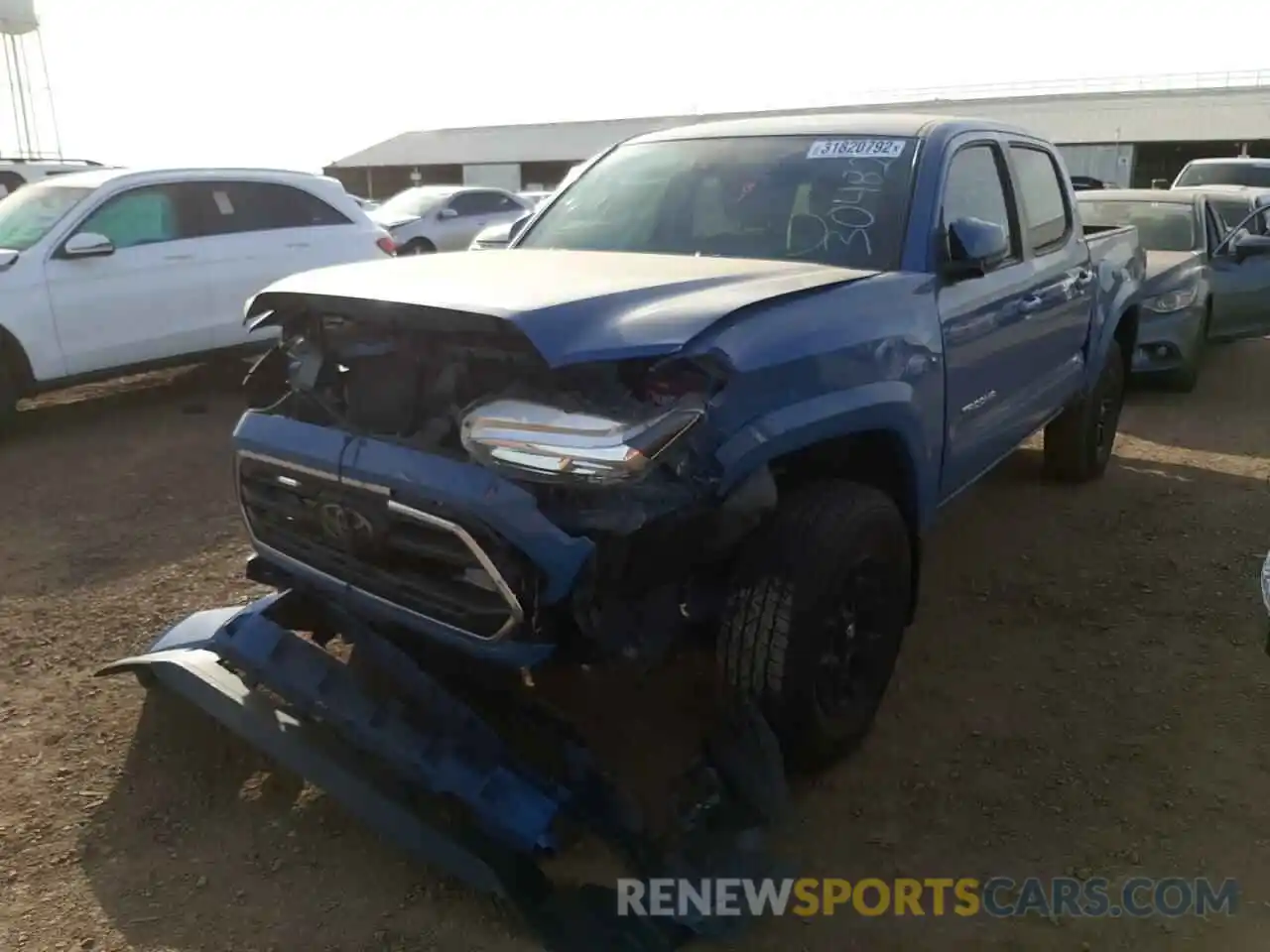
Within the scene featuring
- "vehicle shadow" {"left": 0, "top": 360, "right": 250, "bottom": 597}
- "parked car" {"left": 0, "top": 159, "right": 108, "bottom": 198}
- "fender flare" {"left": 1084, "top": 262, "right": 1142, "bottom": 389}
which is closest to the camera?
"vehicle shadow" {"left": 0, "top": 360, "right": 250, "bottom": 597}

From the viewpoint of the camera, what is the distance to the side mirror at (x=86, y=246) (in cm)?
680

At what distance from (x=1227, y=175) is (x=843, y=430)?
14.9 meters

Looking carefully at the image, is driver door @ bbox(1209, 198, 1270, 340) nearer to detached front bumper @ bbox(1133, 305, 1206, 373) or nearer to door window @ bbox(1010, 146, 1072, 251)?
detached front bumper @ bbox(1133, 305, 1206, 373)

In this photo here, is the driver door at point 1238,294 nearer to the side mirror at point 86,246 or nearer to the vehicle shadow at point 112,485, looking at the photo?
the vehicle shadow at point 112,485

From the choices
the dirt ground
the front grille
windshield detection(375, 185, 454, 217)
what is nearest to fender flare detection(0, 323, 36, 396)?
the dirt ground

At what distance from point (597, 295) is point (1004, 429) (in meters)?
2.15

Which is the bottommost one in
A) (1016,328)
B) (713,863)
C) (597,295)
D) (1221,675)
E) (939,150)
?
(1221,675)

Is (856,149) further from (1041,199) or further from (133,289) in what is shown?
(133,289)

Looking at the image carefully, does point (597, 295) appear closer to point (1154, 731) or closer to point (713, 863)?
point (713, 863)

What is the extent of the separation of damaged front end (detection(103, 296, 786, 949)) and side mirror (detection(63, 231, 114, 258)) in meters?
4.57

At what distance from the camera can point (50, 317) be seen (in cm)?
675

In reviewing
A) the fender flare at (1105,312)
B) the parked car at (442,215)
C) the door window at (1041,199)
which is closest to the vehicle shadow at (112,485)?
the door window at (1041,199)

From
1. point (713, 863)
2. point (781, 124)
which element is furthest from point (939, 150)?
point (713, 863)

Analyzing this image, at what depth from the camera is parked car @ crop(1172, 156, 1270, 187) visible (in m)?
14.6
